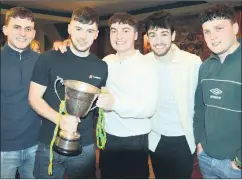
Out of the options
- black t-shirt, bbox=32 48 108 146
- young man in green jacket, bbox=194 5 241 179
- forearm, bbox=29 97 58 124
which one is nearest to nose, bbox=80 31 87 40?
black t-shirt, bbox=32 48 108 146

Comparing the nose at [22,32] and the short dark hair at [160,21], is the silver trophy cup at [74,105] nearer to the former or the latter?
the nose at [22,32]

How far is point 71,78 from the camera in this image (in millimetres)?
1804

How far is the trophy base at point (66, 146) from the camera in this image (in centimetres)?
169

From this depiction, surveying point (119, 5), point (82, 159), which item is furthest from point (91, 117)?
point (119, 5)

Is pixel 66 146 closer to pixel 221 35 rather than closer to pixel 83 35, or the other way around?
pixel 83 35

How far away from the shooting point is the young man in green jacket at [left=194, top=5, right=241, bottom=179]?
1.64 meters

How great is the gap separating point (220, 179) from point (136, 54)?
107 centimetres

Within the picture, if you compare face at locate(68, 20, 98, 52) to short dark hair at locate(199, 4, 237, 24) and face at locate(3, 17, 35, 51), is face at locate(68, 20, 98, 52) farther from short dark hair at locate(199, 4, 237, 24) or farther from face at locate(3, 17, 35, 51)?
short dark hair at locate(199, 4, 237, 24)

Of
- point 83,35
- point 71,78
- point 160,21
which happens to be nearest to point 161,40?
point 160,21

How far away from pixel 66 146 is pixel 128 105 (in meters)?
0.51

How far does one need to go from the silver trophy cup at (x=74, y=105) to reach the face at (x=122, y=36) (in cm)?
52

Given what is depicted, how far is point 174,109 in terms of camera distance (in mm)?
2070

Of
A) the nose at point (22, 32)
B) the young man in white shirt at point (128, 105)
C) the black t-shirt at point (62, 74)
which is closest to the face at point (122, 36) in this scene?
the young man in white shirt at point (128, 105)

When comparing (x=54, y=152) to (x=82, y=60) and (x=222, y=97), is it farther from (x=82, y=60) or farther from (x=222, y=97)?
(x=222, y=97)
